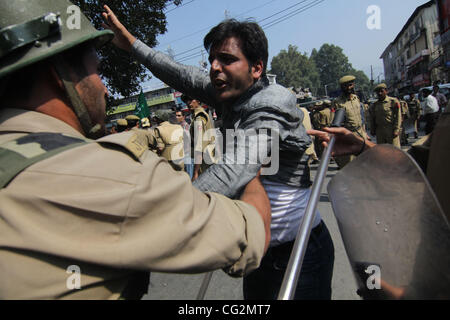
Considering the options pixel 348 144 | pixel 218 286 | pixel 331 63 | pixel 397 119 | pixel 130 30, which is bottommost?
pixel 218 286

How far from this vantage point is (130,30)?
939 centimetres

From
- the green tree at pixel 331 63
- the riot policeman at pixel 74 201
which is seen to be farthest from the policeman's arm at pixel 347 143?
the green tree at pixel 331 63

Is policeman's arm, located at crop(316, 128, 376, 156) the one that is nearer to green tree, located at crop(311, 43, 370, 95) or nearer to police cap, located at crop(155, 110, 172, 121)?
police cap, located at crop(155, 110, 172, 121)

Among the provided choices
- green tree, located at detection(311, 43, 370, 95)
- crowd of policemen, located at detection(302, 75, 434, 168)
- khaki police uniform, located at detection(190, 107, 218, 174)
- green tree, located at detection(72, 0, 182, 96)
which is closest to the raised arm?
khaki police uniform, located at detection(190, 107, 218, 174)

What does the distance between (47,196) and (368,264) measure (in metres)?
1.10

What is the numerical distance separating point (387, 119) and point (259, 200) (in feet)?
23.9

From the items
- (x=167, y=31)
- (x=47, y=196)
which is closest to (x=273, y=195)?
(x=47, y=196)

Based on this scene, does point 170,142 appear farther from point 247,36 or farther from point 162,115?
point 247,36

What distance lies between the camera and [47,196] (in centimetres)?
69

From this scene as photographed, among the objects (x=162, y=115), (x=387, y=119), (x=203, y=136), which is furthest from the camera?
(x=387, y=119)

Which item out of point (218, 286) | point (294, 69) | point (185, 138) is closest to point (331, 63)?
point (294, 69)

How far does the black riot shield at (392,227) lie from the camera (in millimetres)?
979

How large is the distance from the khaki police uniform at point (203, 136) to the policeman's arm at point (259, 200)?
3.90 meters
